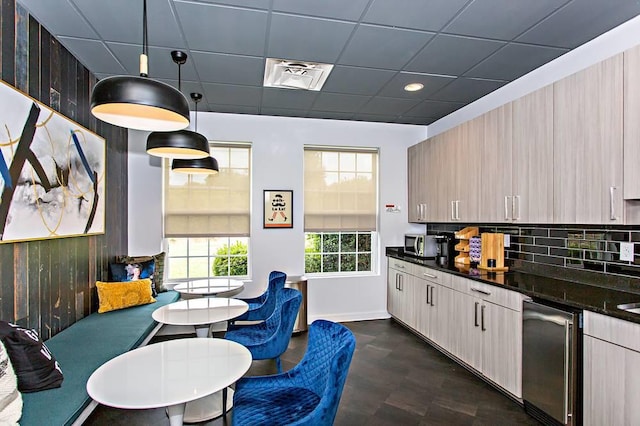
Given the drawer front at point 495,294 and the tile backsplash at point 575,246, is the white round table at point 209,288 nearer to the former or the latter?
the drawer front at point 495,294

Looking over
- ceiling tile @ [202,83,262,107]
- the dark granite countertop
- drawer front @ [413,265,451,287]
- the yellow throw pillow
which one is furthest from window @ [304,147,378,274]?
the yellow throw pillow

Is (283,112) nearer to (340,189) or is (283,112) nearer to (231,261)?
(340,189)

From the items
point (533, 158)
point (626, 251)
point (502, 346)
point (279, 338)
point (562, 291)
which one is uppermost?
point (533, 158)

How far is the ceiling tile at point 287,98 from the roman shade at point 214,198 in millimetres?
799

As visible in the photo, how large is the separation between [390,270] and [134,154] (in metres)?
3.82

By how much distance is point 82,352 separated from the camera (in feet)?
8.05

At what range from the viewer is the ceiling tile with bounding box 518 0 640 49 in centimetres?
232

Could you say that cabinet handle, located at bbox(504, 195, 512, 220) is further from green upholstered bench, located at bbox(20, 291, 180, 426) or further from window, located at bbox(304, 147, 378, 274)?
green upholstered bench, located at bbox(20, 291, 180, 426)

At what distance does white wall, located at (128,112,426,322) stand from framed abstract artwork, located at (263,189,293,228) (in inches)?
2.8

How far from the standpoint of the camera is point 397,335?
14.3ft

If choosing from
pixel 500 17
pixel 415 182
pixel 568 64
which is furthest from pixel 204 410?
pixel 568 64

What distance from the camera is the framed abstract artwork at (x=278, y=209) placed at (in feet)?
15.6

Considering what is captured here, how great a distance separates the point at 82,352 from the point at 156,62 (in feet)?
8.17

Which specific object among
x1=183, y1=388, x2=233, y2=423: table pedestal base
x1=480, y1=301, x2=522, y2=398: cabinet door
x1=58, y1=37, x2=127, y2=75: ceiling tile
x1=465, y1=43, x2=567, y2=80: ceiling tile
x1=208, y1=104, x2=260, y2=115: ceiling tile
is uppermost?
x1=58, y1=37, x2=127, y2=75: ceiling tile
